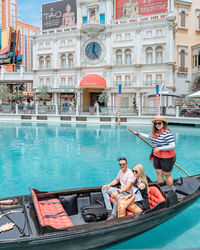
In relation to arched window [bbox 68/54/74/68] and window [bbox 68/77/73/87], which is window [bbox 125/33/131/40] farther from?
window [bbox 68/77/73/87]

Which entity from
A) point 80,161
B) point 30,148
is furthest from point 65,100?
point 80,161

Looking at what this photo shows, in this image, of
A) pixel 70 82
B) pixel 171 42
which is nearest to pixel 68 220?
pixel 171 42

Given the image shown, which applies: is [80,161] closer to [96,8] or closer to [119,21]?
[119,21]

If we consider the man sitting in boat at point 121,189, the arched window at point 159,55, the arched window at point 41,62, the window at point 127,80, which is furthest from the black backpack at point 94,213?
the arched window at point 41,62

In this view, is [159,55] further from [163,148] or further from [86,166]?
[163,148]

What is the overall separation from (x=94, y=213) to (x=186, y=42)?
3289 centimetres

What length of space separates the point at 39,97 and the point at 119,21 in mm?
14814

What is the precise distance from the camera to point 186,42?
32.0 m

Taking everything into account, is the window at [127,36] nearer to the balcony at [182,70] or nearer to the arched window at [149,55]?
the arched window at [149,55]

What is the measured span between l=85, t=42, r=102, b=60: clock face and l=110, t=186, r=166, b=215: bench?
2903 cm

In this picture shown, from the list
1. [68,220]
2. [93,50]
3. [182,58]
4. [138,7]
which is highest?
[138,7]

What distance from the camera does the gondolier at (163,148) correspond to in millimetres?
4961

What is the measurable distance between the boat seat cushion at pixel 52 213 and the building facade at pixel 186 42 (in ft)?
99.4

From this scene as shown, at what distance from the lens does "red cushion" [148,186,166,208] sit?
14.3 feet
